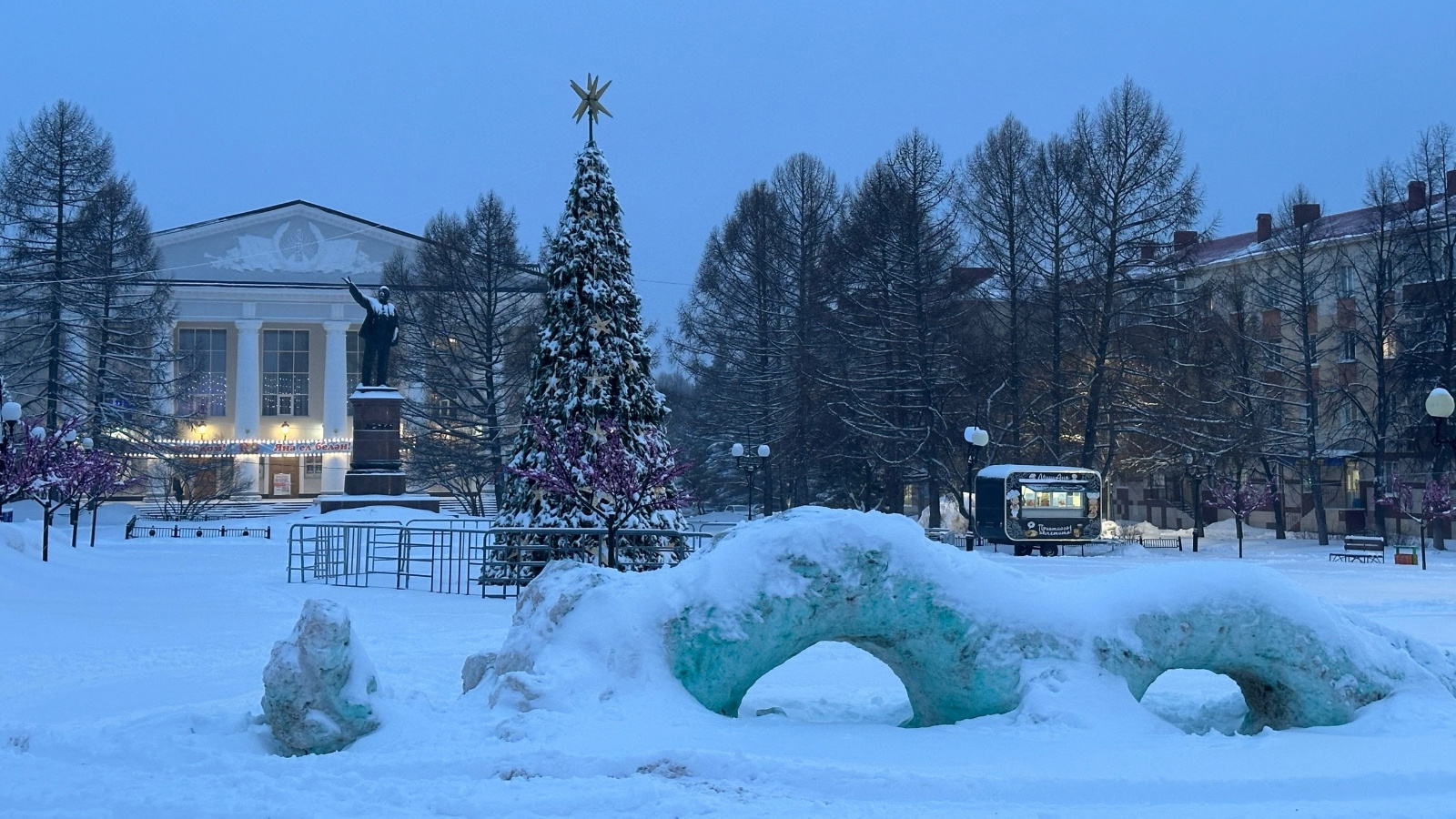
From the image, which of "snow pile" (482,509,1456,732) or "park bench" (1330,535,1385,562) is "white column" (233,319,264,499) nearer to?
"park bench" (1330,535,1385,562)

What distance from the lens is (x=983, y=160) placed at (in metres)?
39.8

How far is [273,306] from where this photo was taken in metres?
69.9

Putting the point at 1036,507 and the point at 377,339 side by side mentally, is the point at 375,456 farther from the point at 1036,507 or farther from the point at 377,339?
the point at 1036,507

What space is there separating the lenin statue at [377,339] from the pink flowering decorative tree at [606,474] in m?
18.1

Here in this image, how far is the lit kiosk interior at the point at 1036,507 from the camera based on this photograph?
105 feet

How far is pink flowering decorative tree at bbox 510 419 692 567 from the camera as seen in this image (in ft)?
64.0

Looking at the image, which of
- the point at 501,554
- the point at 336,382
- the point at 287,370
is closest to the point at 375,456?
the point at 501,554

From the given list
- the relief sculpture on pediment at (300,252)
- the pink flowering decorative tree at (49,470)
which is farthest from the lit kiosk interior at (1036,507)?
the relief sculpture on pediment at (300,252)

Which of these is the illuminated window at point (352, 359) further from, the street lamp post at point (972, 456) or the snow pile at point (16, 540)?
the snow pile at point (16, 540)

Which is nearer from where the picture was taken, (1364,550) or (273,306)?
(1364,550)

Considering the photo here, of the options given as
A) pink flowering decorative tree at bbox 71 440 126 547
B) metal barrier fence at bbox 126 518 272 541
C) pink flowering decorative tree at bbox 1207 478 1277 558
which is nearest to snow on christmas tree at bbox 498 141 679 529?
pink flowering decorative tree at bbox 71 440 126 547

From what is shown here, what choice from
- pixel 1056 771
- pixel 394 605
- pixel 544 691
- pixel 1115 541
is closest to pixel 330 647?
pixel 544 691

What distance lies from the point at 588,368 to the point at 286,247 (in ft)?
177

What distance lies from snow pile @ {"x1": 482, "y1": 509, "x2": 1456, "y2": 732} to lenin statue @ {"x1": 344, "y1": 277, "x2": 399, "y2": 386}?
31164 mm
